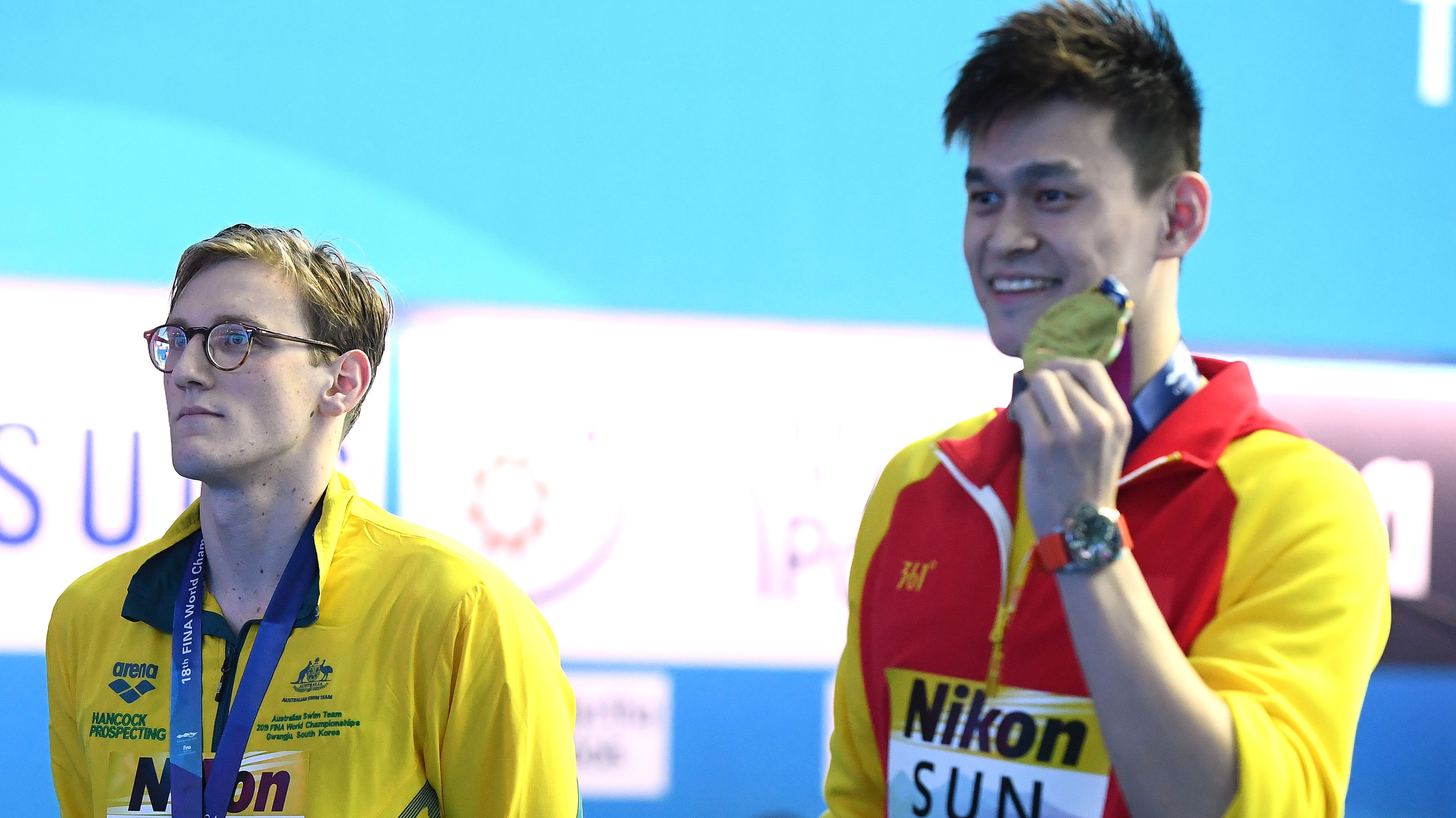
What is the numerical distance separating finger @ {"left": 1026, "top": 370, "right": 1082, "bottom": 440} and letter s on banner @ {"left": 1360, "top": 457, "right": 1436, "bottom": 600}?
92.1 inches

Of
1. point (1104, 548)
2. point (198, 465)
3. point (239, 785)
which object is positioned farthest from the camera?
point (198, 465)

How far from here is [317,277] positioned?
1.91m

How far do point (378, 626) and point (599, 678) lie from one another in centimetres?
103

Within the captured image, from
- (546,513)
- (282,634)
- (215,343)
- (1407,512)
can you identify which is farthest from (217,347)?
(1407,512)

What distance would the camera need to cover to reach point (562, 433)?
266cm

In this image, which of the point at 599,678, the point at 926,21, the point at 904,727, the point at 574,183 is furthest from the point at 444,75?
the point at 904,727

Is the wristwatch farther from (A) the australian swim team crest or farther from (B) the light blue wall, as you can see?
(B) the light blue wall

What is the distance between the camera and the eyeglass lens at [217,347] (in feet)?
5.80

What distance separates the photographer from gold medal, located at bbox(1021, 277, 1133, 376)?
40.1 inches

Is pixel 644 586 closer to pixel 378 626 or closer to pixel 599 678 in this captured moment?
pixel 599 678

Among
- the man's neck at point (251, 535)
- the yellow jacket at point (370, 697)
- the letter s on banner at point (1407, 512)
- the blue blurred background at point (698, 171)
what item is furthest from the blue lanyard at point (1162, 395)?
the letter s on banner at point (1407, 512)

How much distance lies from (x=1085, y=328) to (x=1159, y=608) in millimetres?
266

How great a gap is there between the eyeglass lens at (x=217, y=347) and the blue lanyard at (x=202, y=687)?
29cm

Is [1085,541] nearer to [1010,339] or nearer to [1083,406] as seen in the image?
[1083,406]
